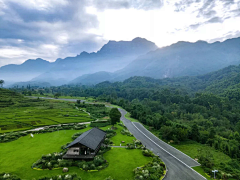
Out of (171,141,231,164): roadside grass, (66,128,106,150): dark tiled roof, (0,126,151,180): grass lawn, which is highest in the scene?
(66,128,106,150): dark tiled roof

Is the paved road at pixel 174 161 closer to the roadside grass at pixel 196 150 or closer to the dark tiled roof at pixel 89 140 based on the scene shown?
the roadside grass at pixel 196 150

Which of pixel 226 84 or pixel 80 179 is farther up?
pixel 226 84

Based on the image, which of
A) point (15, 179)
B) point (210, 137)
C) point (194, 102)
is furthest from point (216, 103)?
point (15, 179)

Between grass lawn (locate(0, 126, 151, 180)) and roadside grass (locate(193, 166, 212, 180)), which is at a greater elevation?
grass lawn (locate(0, 126, 151, 180))

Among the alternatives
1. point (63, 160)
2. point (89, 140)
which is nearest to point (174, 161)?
point (89, 140)

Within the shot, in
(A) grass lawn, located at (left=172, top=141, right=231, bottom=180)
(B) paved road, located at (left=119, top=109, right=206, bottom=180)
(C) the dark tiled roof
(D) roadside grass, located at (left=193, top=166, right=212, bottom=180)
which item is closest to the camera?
(D) roadside grass, located at (left=193, top=166, right=212, bottom=180)

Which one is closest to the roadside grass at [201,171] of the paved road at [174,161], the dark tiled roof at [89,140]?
the paved road at [174,161]

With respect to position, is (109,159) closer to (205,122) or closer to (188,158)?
(188,158)

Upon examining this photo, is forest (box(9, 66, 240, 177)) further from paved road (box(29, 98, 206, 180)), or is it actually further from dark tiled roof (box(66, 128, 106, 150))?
dark tiled roof (box(66, 128, 106, 150))

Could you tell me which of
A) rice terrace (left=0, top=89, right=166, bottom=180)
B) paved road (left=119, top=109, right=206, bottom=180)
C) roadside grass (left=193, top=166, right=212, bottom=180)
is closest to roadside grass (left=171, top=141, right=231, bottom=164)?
paved road (left=119, top=109, right=206, bottom=180)

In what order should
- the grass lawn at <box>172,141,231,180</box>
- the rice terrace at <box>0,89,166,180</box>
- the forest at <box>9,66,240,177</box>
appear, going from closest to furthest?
1. the rice terrace at <box>0,89,166,180</box>
2. the grass lawn at <box>172,141,231,180</box>
3. the forest at <box>9,66,240,177</box>
